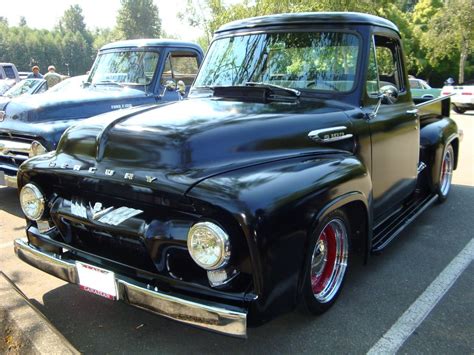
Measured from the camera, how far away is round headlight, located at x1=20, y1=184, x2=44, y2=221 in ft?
10.3

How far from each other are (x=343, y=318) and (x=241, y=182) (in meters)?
1.33

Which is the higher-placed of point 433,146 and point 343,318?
point 433,146

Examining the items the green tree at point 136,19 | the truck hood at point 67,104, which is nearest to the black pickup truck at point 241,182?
the truck hood at point 67,104

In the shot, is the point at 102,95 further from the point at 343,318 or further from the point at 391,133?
the point at 343,318

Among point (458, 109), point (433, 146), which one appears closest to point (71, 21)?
point (458, 109)

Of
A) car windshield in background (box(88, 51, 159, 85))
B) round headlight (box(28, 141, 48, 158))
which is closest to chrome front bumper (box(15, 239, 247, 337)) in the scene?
round headlight (box(28, 141, 48, 158))

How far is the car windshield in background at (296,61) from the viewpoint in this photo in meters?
3.55

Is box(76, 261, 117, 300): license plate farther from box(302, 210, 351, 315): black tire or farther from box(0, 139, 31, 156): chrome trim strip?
box(0, 139, 31, 156): chrome trim strip

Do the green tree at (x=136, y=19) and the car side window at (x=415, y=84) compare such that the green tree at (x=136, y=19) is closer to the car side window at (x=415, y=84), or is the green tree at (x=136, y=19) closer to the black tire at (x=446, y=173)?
the car side window at (x=415, y=84)

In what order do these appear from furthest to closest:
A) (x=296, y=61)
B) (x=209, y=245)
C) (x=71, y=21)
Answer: (x=71, y=21) < (x=296, y=61) < (x=209, y=245)

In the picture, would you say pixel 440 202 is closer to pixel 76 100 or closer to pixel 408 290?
pixel 408 290

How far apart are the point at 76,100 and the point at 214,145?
13.0 feet

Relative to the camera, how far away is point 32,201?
3.16 meters

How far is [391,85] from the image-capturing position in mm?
4137
